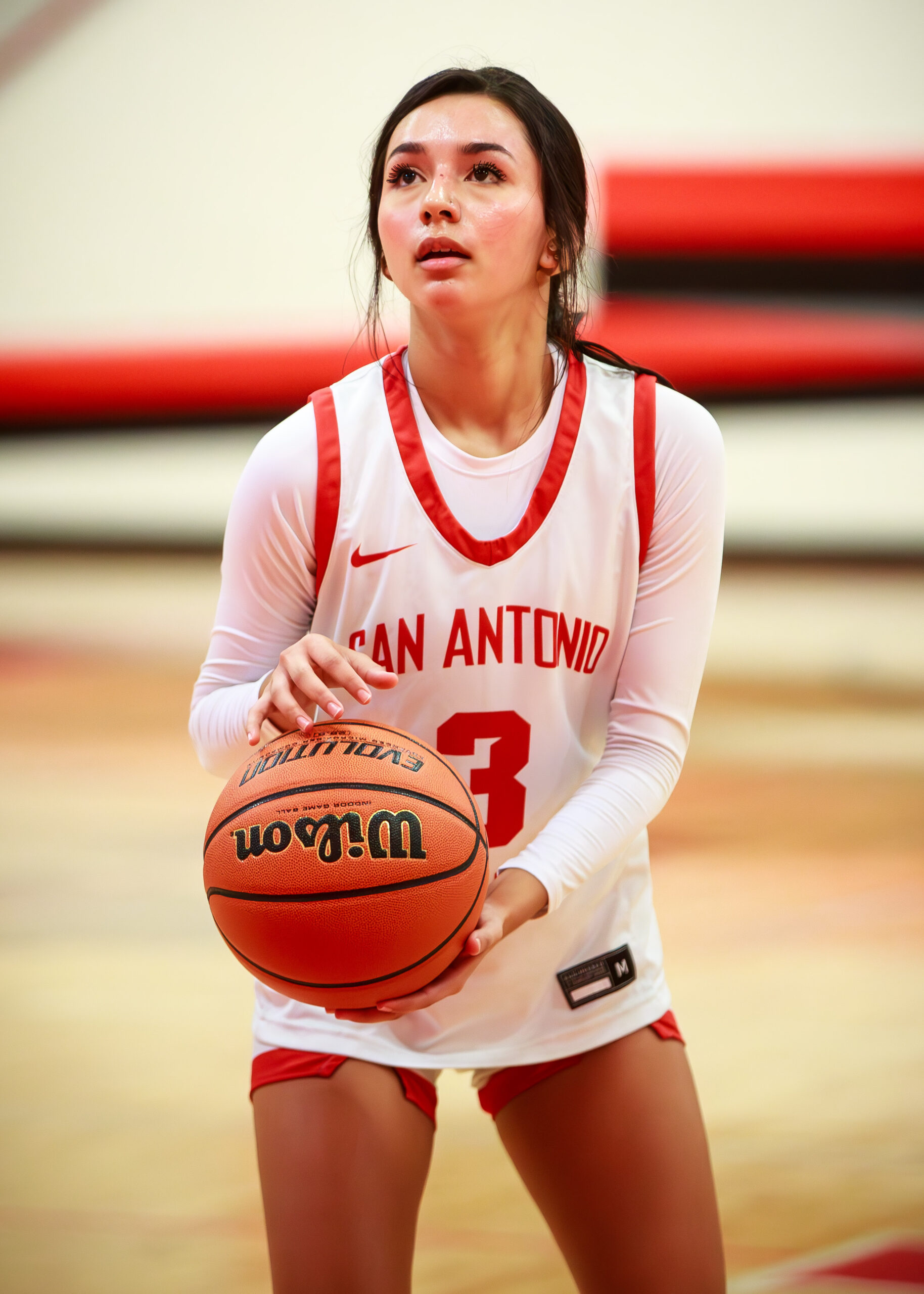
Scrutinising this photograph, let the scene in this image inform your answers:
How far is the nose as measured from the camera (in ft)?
4.37

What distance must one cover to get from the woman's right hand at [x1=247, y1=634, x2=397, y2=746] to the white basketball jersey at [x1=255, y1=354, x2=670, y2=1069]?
0.17 m

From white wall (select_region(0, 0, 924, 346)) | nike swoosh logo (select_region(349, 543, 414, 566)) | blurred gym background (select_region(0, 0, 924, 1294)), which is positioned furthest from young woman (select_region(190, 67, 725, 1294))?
white wall (select_region(0, 0, 924, 346))

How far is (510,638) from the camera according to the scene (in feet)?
4.62

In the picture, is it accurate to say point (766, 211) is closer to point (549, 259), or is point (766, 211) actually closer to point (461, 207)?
point (549, 259)

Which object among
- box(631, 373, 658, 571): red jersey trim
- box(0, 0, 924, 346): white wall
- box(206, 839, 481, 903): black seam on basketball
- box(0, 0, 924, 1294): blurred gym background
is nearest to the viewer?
box(206, 839, 481, 903): black seam on basketball

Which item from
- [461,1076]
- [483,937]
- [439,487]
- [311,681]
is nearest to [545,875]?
[483,937]

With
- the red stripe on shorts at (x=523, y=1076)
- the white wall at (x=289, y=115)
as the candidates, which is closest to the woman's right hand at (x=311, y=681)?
the red stripe on shorts at (x=523, y=1076)

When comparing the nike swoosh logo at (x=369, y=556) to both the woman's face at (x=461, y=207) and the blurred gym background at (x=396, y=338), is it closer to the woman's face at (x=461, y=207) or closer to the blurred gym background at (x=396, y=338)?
the woman's face at (x=461, y=207)

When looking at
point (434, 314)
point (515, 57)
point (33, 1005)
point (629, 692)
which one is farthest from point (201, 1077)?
point (515, 57)

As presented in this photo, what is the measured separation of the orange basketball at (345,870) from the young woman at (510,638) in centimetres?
11

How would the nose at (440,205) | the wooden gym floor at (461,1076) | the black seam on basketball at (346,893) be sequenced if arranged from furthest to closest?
the wooden gym floor at (461,1076) < the nose at (440,205) < the black seam on basketball at (346,893)

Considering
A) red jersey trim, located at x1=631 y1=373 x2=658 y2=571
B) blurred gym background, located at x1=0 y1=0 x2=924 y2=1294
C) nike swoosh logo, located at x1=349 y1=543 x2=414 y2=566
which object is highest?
blurred gym background, located at x1=0 y1=0 x2=924 y2=1294

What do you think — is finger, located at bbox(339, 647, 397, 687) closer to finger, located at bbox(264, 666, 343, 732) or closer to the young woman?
finger, located at bbox(264, 666, 343, 732)

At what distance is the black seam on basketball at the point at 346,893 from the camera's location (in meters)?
1.21
